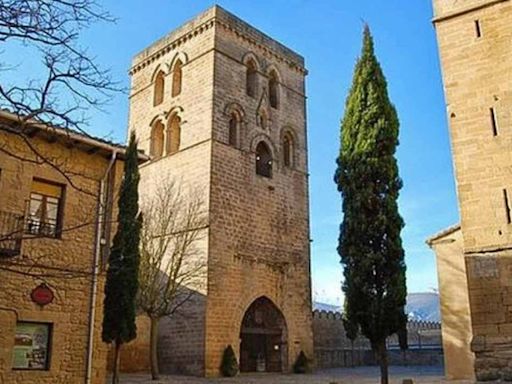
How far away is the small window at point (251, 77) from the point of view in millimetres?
25031

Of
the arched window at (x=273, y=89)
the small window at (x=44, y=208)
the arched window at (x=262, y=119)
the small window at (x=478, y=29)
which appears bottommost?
the small window at (x=44, y=208)

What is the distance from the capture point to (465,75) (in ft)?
37.4

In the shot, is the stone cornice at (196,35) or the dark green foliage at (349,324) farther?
the stone cornice at (196,35)

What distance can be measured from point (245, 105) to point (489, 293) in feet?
52.2

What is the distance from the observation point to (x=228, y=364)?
1923 centimetres

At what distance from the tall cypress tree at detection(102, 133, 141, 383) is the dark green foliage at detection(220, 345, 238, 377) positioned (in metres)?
6.43

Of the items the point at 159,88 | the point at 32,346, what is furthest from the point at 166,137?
the point at 32,346

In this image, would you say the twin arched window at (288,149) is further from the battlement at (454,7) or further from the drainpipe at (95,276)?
the battlement at (454,7)

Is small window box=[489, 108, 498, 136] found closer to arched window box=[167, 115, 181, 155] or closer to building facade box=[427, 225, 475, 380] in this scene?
building facade box=[427, 225, 475, 380]

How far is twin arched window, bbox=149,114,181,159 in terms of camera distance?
79.9 feet

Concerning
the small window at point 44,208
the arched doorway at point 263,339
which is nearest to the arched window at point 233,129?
the arched doorway at point 263,339

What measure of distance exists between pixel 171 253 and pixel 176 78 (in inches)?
347

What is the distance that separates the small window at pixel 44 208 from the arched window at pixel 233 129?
11.7m

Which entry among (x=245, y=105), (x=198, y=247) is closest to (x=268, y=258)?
(x=198, y=247)
